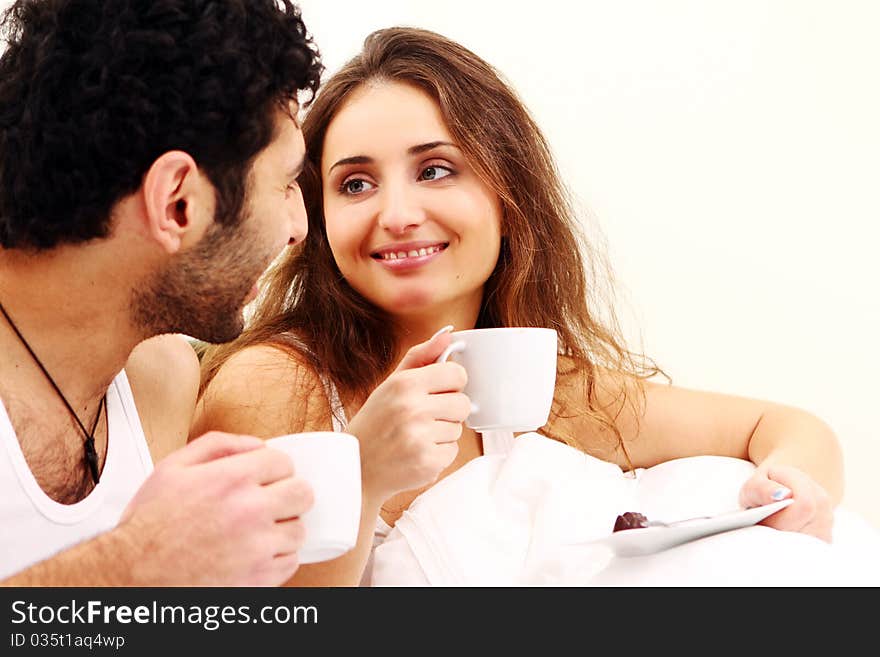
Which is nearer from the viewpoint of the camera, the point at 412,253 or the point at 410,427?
the point at 410,427

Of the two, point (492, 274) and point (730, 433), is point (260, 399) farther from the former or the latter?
point (730, 433)

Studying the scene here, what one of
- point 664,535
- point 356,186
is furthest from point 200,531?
point 356,186

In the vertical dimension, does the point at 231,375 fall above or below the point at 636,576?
above

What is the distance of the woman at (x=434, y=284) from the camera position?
1674 mm

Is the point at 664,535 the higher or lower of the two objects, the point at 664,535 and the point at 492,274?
the lower

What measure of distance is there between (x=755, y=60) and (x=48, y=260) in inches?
82.2

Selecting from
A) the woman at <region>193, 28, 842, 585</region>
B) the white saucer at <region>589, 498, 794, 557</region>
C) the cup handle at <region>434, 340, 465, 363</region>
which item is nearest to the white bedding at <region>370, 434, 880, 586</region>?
the white saucer at <region>589, 498, 794, 557</region>

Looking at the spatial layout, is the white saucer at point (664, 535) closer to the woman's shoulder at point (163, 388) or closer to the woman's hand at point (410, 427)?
the woman's hand at point (410, 427)

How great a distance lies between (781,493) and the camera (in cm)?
135

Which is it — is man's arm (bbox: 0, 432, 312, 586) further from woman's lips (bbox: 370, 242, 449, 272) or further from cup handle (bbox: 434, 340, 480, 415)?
woman's lips (bbox: 370, 242, 449, 272)

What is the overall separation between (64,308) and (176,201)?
20cm

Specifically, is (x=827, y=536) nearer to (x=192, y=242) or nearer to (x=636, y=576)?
(x=636, y=576)
